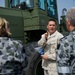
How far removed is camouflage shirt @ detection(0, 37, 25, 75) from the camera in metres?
3.64

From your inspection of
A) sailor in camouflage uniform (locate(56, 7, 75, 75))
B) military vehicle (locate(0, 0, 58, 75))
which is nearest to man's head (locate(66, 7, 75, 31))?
sailor in camouflage uniform (locate(56, 7, 75, 75))

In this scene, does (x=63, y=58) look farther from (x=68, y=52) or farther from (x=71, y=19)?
(x=71, y=19)

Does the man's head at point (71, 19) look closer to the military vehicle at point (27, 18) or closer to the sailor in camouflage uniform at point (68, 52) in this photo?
the sailor in camouflage uniform at point (68, 52)

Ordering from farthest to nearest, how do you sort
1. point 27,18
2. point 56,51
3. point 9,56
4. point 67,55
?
point 27,18, point 9,56, point 56,51, point 67,55

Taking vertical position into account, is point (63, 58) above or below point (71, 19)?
below

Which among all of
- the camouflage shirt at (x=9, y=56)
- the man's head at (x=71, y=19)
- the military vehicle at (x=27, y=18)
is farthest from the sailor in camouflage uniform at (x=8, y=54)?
the military vehicle at (x=27, y=18)

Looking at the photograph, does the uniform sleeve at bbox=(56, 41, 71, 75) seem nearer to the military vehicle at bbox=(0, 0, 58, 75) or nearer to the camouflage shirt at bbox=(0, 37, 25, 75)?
the camouflage shirt at bbox=(0, 37, 25, 75)

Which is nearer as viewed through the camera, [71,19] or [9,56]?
[71,19]

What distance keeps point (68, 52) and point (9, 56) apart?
77cm

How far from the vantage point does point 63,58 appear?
3.18 m

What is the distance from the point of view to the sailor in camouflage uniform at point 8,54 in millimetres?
3631

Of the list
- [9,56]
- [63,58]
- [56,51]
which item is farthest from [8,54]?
[63,58]

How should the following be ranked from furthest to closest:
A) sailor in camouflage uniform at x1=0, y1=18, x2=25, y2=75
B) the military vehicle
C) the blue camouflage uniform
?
1. the military vehicle
2. sailor in camouflage uniform at x1=0, y1=18, x2=25, y2=75
3. the blue camouflage uniform

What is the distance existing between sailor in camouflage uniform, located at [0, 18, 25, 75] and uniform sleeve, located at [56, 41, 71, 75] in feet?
2.00
